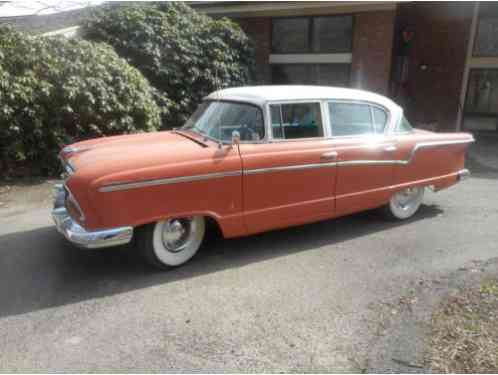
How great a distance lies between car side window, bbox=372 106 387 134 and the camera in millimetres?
4828

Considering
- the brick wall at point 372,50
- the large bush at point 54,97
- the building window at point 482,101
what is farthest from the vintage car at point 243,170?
the building window at point 482,101

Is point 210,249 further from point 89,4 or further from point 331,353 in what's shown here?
point 89,4

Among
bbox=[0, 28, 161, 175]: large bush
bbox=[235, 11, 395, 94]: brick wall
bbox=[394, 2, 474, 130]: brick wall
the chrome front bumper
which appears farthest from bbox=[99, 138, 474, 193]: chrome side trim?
bbox=[394, 2, 474, 130]: brick wall

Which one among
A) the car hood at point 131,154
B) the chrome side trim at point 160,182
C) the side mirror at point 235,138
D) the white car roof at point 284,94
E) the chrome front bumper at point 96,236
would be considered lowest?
the chrome front bumper at point 96,236

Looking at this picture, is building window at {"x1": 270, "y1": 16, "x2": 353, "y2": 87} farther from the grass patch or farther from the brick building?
the grass patch

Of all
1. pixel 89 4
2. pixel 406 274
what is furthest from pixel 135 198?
pixel 89 4

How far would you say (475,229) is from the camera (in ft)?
16.3

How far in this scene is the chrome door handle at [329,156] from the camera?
425cm

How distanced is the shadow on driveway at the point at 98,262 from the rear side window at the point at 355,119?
1.25m

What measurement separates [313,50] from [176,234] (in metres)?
9.74

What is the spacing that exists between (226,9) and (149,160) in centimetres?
995

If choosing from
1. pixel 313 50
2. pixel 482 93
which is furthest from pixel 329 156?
pixel 482 93

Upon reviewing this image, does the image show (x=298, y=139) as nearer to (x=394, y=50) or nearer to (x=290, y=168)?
(x=290, y=168)

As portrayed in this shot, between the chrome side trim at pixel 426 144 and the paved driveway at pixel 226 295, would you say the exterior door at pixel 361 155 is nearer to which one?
the chrome side trim at pixel 426 144
